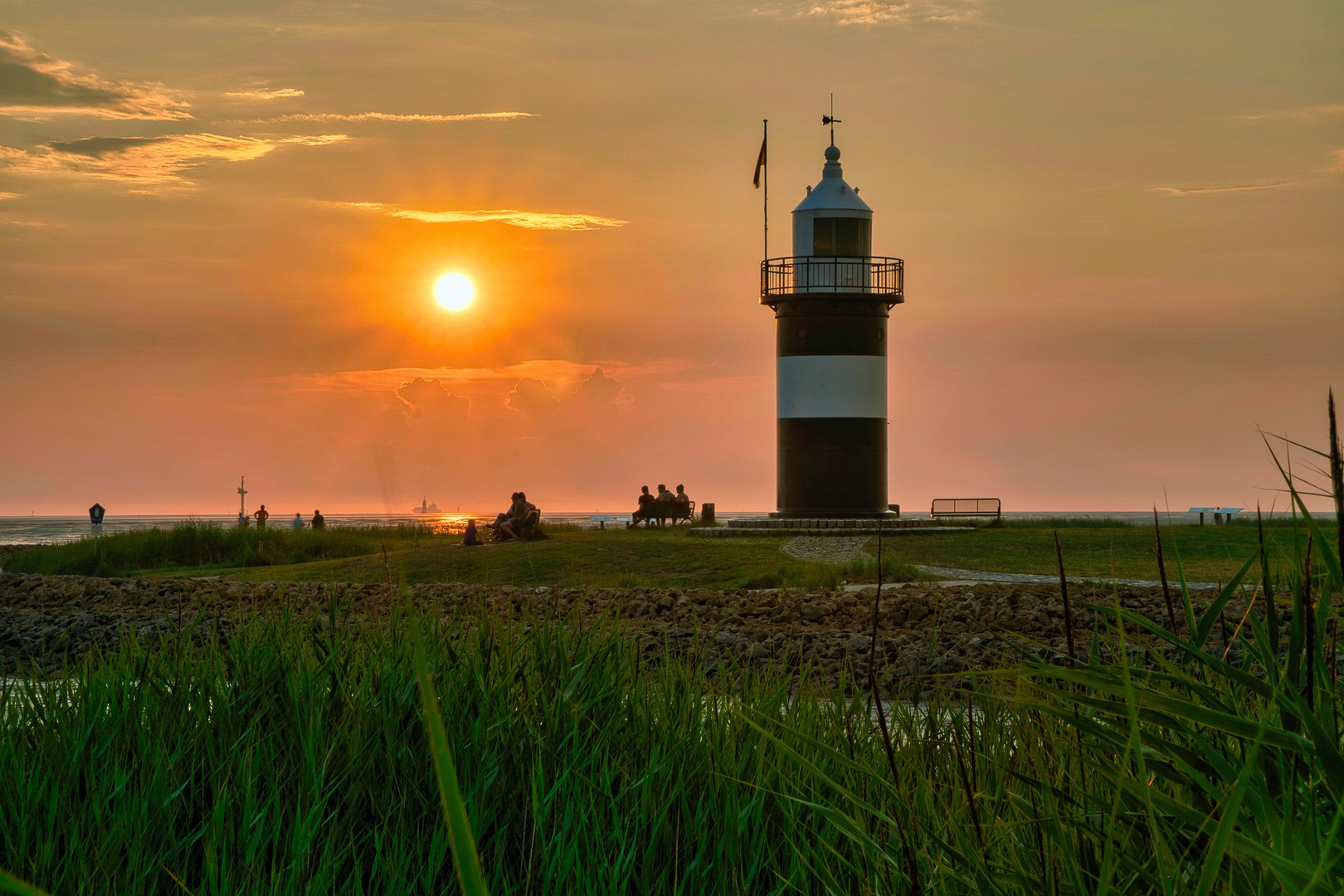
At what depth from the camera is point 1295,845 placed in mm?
1561

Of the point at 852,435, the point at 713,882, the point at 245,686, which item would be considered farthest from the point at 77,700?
the point at 852,435

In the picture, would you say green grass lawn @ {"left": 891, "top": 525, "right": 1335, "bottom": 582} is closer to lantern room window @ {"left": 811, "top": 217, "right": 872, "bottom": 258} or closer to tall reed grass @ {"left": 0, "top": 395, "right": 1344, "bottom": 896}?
lantern room window @ {"left": 811, "top": 217, "right": 872, "bottom": 258}

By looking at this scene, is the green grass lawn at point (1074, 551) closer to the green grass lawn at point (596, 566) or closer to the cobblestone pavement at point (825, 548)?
the cobblestone pavement at point (825, 548)

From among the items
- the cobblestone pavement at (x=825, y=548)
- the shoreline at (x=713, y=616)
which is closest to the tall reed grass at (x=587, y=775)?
A: the shoreline at (x=713, y=616)

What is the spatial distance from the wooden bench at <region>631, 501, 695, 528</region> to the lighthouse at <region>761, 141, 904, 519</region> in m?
5.84

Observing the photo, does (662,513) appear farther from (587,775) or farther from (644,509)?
(587,775)

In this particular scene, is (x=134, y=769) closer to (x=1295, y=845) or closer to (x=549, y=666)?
(x=549, y=666)

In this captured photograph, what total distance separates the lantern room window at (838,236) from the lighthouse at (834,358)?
20 mm

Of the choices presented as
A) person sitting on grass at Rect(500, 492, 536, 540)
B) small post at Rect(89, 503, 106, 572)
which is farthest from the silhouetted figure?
small post at Rect(89, 503, 106, 572)

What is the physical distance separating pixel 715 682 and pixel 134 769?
3.04 meters

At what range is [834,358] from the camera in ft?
91.1

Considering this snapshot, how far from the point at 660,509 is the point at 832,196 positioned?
34.0 feet

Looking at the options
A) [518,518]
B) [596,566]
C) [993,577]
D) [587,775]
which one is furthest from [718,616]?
[518,518]

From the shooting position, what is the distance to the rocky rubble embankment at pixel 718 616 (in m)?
7.43
